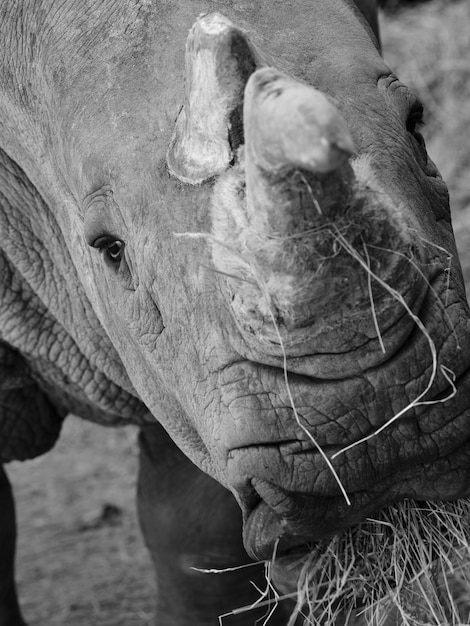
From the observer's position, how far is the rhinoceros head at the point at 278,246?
251 cm

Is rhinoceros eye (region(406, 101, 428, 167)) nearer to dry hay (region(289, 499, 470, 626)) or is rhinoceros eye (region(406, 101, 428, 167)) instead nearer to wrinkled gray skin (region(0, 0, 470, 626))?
wrinkled gray skin (region(0, 0, 470, 626))

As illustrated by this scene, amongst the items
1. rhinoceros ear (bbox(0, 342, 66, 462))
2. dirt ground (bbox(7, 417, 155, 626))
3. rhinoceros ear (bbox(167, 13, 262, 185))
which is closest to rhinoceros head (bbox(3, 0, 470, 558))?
rhinoceros ear (bbox(167, 13, 262, 185))

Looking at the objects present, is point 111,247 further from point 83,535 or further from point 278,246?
point 83,535

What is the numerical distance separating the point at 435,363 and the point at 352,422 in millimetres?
220

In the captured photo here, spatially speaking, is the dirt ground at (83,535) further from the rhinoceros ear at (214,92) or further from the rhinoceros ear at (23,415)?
the rhinoceros ear at (214,92)

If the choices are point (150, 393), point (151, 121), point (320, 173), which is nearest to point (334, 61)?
point (151, 121)

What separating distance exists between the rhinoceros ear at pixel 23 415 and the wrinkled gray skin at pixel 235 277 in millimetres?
465

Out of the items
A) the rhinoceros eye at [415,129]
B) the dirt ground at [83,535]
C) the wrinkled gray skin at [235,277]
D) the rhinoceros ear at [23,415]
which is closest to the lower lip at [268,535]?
the wrinkled gray skin at [235,277]

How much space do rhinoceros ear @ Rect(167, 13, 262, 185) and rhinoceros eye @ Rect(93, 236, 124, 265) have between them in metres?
0.44

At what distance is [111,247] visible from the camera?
3227 millimetres

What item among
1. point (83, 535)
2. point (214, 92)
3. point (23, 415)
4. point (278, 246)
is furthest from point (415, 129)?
point (83, 535)

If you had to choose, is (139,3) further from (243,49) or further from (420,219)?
(420,219)

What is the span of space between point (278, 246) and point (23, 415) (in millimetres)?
2135

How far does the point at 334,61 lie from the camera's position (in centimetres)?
306
